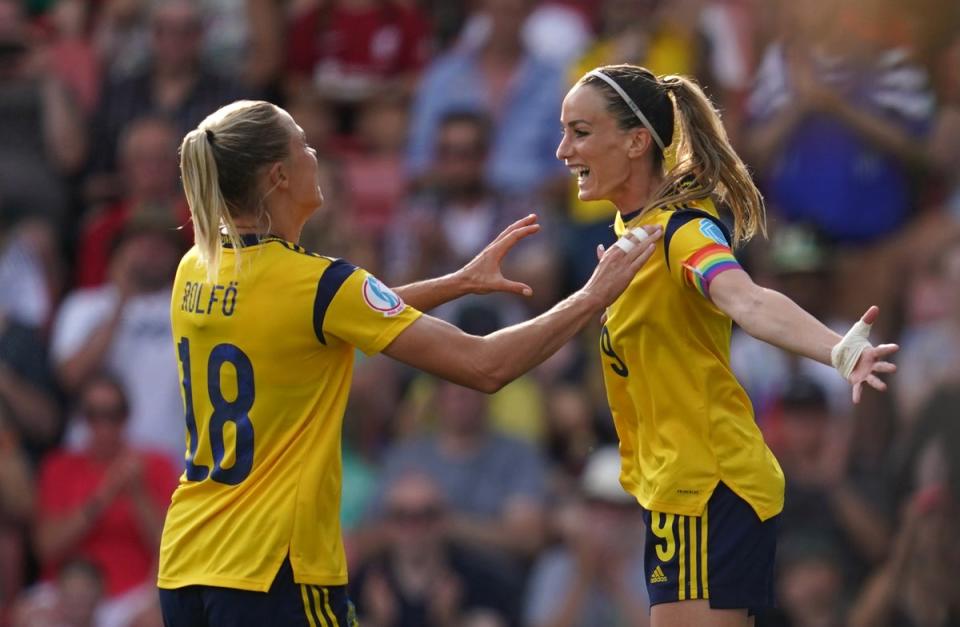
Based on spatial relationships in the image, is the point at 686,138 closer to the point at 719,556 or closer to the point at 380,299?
the point at 380,299

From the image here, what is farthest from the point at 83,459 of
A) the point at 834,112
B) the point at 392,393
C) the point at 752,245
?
the point at 834,112

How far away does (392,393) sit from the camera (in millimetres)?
9555

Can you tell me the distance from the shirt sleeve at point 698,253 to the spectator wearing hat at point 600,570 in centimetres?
361

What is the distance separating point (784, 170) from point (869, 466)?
1.75 metres

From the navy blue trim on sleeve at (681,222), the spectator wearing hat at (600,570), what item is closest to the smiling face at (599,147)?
the navy blue trim on sleeve at (681,222)

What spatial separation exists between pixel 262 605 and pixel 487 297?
4.82 meters

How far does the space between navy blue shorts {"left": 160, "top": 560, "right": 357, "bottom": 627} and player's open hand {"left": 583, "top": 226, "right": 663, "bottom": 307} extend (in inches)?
44.7

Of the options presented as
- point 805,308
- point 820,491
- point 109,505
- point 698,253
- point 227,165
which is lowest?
point 109,505

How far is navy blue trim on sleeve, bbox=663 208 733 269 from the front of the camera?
16.3ft

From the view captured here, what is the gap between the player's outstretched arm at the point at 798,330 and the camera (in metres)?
4.50

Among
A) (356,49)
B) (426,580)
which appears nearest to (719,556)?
(426,580)

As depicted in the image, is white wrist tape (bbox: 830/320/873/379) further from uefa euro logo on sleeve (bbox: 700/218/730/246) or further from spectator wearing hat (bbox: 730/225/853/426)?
spectator wearing hat (bbox: 730/225/853/426)

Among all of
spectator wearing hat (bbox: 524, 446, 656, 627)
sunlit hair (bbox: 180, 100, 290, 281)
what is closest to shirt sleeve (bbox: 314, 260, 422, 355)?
sunlit hair (bbox: 180, 100, 290, 281)

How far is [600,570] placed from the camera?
8.48 meters
